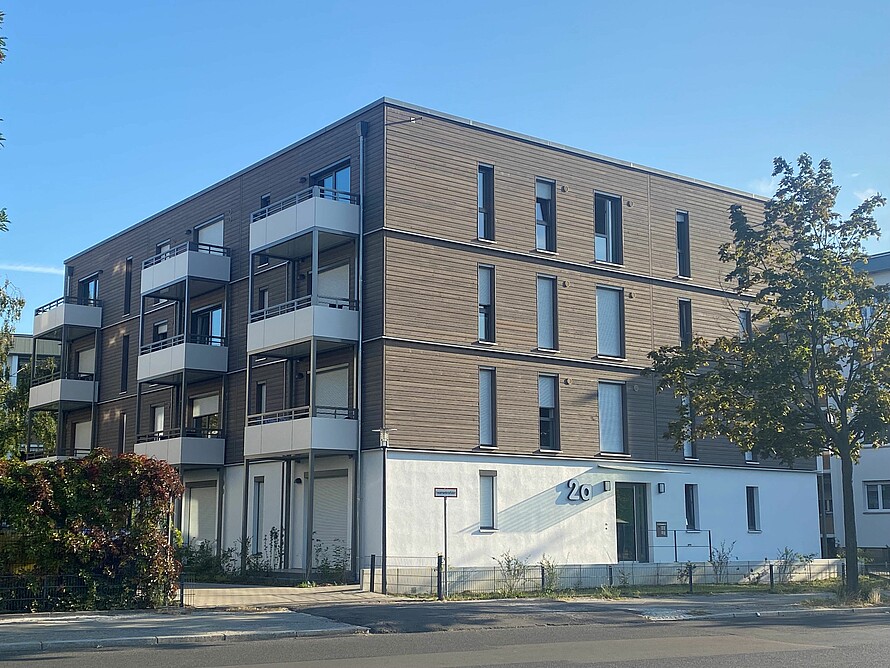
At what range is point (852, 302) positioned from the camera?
26703 mm

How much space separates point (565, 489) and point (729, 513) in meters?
7.08

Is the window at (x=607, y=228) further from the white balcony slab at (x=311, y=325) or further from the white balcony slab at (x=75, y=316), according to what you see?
the white balcony slab at (x=75, y=316)

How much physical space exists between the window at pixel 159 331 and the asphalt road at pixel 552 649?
23.1 metres

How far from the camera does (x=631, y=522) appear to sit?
33.6 m

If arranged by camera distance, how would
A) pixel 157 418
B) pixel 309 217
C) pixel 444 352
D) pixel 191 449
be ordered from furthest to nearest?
pixel 157 418 < pixel 191 449 < pixel 444 352 < pixel 309 217

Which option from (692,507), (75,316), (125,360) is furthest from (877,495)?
(75,316)

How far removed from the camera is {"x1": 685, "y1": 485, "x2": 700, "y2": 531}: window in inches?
1374

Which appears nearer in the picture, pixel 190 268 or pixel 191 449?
pixel 191 449

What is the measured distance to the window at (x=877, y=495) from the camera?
47844mm

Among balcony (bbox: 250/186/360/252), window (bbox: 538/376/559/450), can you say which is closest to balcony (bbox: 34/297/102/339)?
balcony (bbox: 250/186/360/252)

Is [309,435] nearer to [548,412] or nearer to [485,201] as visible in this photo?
[548,412]

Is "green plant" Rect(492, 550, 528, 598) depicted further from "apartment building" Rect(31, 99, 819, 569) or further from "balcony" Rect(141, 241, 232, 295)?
"balcony" Rect(141, 241, 232, 295)

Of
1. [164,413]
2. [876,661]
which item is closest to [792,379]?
[876,661]

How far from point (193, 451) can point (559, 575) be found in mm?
12929
